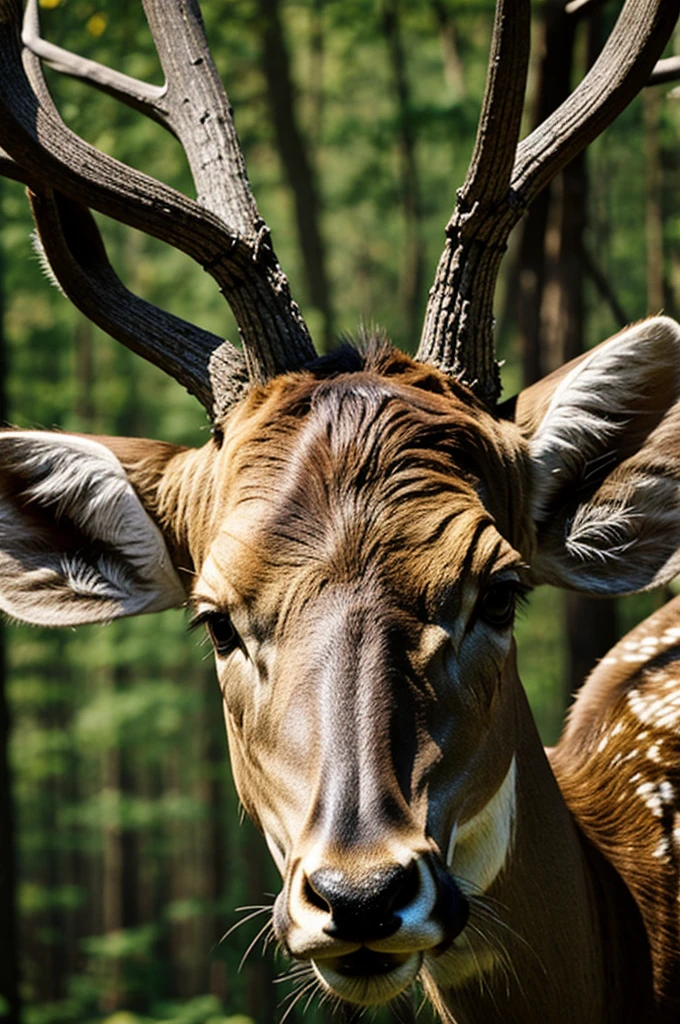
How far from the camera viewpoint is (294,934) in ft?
9.45

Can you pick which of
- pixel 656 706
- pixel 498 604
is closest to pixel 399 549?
pixel 498 604

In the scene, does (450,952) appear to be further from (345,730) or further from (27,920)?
(27,920)

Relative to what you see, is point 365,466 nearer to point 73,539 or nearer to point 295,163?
point 73,539

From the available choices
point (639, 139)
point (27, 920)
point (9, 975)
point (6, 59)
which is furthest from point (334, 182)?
point (6, 59)

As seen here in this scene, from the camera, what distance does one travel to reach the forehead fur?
10.9ft

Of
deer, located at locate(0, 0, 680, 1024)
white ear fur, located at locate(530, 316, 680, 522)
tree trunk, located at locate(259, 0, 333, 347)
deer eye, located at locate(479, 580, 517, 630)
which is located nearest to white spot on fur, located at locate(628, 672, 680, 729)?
deer, located at locate(0, 0, 680, 1024)

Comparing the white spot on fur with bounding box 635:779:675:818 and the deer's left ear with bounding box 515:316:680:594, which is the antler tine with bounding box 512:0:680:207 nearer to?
the deer's left ear with bounding box 515:316:680:594

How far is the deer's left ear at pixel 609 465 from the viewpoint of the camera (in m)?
3.89

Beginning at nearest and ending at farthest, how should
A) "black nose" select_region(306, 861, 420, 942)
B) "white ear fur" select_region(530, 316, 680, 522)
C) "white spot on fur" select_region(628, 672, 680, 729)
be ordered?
"black nose" select_region(306, 861, 420, 942) < "white ear fur" select_region(530, 316, 680, 522) < "white spot on fur" select_region(628, 672, 680, 729)

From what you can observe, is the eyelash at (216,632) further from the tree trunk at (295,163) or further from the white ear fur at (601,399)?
the tree trunk at (295,163)

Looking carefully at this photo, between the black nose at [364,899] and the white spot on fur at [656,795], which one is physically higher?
the black nose at [364,899]

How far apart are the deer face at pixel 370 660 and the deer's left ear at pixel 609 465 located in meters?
0.23

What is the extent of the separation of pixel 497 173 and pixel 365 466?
3.68 feet

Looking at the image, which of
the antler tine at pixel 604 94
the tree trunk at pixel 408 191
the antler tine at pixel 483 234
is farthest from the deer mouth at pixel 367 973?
the tree trunk at pixel 408 191
